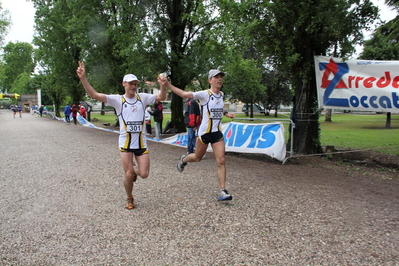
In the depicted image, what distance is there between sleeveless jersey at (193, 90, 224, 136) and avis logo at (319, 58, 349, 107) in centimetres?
475

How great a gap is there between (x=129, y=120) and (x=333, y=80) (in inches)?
247

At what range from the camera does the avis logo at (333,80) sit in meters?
8.55

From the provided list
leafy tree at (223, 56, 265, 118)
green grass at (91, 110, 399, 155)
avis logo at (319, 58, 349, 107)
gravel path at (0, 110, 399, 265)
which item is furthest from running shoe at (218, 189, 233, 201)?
leafy tree at (223, 56, 265, 118)

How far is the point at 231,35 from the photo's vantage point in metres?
9.89

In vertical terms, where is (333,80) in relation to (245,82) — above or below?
below

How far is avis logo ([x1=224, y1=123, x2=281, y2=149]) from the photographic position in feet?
29.5

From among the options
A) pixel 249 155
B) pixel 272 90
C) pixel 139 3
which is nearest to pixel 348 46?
pixel 249 155

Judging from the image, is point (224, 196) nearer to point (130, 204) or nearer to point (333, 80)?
point (130, 204)

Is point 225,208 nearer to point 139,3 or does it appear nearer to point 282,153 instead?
point 282,153

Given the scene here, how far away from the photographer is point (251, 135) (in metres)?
9.45

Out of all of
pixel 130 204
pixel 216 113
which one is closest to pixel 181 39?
pixel 216 113

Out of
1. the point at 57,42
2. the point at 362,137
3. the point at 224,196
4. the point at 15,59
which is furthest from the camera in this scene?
the point at 15,59

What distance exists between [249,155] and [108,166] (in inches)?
174

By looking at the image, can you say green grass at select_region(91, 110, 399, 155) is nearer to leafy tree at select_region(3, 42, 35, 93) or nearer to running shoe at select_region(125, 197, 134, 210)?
running shoe at select_region(125, 197, 134, 210)
